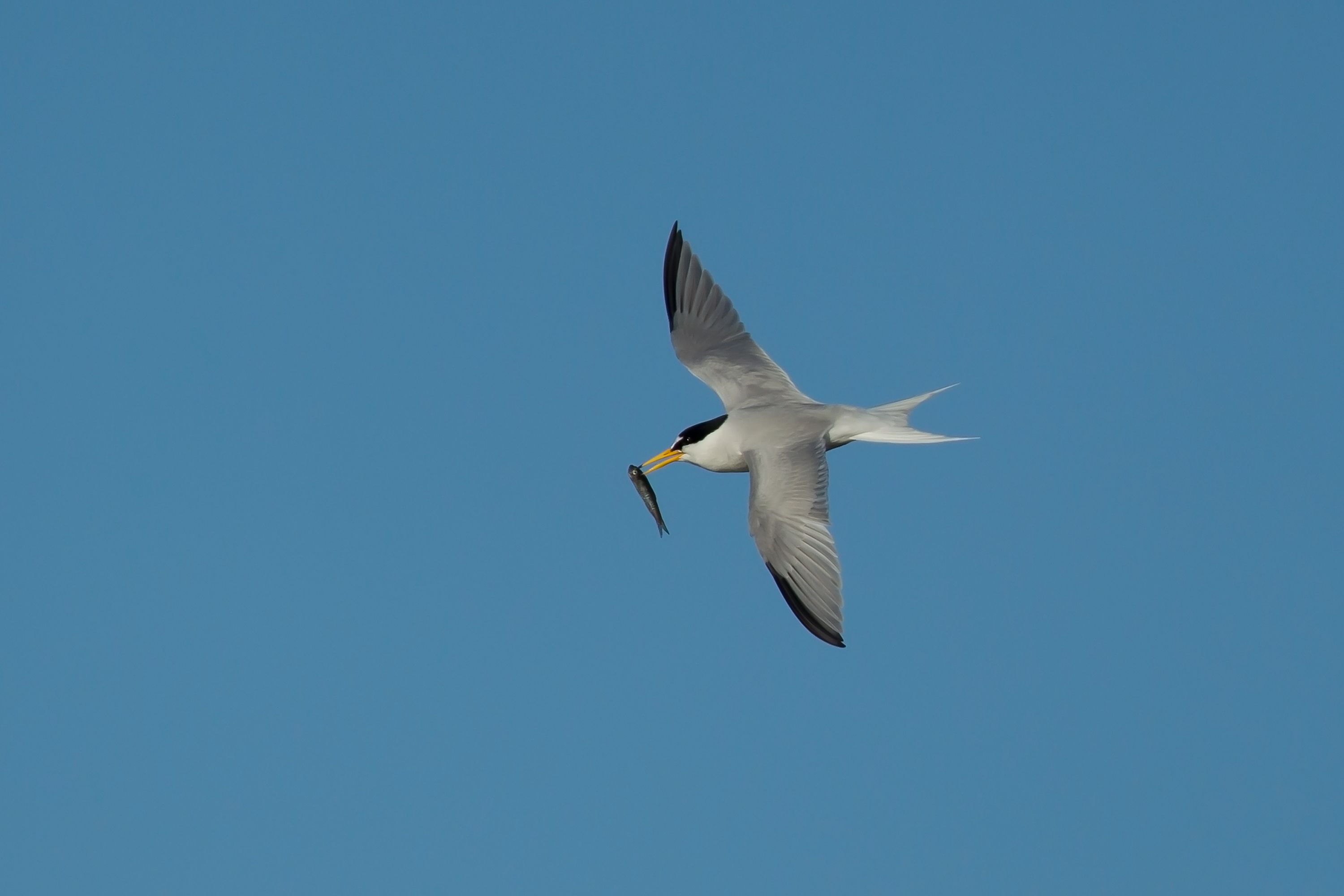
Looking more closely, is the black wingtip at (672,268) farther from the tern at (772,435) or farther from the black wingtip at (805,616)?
the black wingtip at (805,616)

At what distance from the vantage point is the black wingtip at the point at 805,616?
940 cm

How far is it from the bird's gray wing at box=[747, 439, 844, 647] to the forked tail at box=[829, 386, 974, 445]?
28 centimetres

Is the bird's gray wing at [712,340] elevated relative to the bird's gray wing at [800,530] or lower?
elevated

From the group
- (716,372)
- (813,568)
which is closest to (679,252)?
(716,372)

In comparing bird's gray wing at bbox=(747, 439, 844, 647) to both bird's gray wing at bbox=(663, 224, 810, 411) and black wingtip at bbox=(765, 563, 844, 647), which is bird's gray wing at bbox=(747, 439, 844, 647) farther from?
bird's gray wing at bbox=(663, 224, 810, 411)

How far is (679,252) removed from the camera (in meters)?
13.2

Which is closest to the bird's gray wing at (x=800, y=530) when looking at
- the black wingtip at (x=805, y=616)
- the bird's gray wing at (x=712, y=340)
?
the black wingtip at (x=805, y=616)

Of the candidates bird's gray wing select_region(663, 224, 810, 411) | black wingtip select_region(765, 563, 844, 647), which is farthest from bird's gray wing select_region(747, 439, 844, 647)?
bird's gray wing select_region(663, 224, 810, 411)

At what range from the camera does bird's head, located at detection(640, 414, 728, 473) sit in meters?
11.7

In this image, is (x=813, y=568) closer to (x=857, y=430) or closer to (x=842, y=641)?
(x=842, y=641)

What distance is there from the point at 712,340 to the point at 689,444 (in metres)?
1.43

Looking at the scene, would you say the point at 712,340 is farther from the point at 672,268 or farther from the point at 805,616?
the point at 805,616

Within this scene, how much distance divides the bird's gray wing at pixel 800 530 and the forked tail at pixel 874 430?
28 centimetres

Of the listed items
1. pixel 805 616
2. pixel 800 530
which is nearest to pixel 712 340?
pixel 800 530
